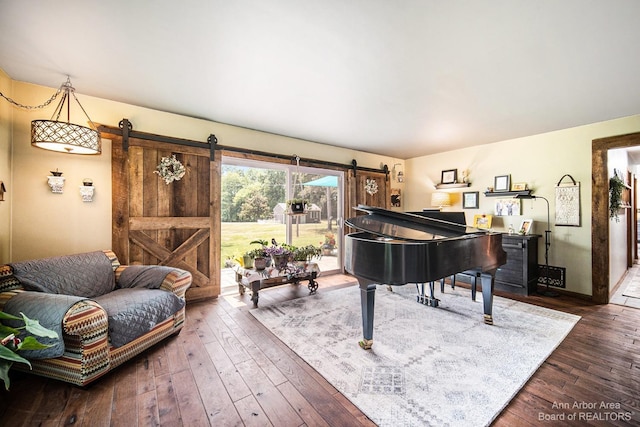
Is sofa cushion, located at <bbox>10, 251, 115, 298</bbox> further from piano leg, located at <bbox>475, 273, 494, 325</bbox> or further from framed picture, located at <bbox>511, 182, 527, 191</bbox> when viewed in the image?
framed picture, located at <bbox>511, 182, 527, 191</bbox>

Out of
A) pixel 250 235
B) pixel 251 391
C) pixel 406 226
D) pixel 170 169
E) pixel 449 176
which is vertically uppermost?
pixel 449 176

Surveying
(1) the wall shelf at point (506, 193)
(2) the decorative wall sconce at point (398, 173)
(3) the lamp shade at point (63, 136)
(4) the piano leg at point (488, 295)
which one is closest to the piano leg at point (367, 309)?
(4) the piano leg at point (488, 295)

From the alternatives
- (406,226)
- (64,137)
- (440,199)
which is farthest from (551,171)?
(64,137)

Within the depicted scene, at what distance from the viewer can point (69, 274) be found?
7.38ft

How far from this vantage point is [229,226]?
13.1 feet

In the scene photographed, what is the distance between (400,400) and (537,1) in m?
2.68

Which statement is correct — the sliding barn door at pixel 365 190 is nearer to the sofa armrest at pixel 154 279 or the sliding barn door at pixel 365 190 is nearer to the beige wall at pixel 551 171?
the beige wall at pixel 551 171

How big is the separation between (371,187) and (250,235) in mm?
2773

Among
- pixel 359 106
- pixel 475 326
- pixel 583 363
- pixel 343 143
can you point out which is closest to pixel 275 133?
pixel 343 143

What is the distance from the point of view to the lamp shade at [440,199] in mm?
5055

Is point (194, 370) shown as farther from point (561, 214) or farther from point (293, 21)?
point (561, 214)

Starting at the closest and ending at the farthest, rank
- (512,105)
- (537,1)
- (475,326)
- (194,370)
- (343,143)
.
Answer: (537,1) → (194,370) → (475,326) → (512,105) → (343,143)

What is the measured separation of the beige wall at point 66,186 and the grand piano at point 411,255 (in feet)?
9.58

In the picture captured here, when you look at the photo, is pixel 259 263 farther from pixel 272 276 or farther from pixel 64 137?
pixel 64 137
